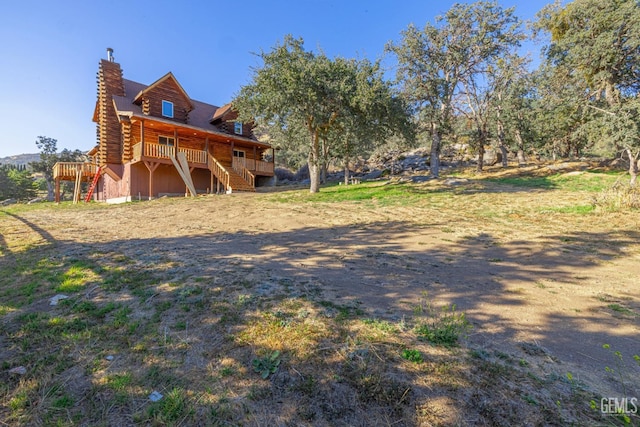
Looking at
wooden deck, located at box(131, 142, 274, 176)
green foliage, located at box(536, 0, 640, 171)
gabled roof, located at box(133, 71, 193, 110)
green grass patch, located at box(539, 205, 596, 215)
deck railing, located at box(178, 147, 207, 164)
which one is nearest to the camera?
green grass patch, located at box(539, 205, 596, 215)

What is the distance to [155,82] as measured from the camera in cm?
2053

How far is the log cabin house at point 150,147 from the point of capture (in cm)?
1894

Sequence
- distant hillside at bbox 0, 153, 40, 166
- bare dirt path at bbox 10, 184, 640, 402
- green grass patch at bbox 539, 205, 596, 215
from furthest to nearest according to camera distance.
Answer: distant hillside at bbox 0, 153, 40, 166 < green grass patch at bbox 539, 205, 596, 215 < bare dirt path at bbox 10, 184, 640, 402

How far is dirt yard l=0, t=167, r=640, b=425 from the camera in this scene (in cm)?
323

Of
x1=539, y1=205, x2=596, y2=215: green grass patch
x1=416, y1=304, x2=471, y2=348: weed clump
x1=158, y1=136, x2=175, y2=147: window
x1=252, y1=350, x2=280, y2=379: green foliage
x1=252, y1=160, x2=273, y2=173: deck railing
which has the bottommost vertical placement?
x1=252, y1=350, x2=280, y2=379: green foliage

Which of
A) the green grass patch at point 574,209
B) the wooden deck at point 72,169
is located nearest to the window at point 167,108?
the wooden deck at point 72,169

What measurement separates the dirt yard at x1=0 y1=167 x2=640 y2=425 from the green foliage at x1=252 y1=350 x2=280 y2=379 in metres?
1.32

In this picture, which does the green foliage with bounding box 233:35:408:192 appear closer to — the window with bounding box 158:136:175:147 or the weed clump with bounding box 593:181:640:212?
the window with bounding box 158:136:175:147

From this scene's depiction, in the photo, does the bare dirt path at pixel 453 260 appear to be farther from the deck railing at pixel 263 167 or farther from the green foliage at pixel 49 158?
the green foliage at pixel 49 158

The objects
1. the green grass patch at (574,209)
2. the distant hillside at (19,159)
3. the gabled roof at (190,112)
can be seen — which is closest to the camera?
the green grass patch at (574,209)

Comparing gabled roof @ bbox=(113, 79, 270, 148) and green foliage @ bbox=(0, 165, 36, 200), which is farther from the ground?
gabled roof @ bbox=(113, 79, 270, 148)

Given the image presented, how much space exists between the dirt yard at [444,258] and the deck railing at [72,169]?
12983mm

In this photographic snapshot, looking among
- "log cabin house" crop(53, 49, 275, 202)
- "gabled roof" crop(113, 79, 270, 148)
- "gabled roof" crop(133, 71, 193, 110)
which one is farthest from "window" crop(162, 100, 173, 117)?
"gabled roof" crop(133, 71, 193, 110)

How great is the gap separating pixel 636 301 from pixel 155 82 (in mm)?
25687
